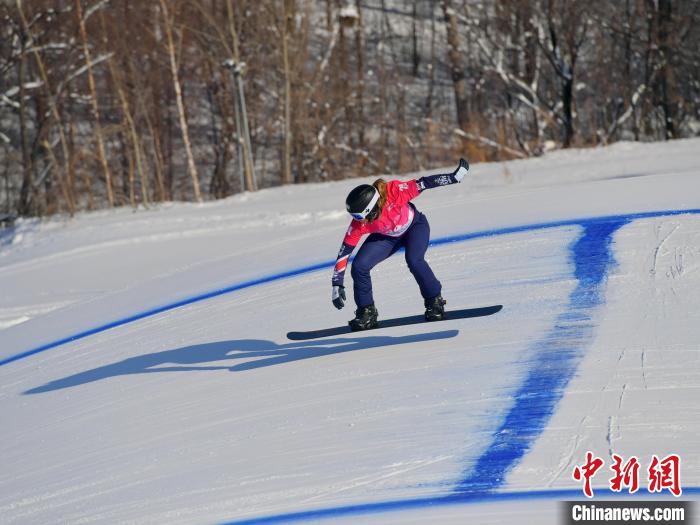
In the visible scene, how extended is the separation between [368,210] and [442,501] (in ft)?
9.04

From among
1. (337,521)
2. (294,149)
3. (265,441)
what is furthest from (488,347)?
(294,149)

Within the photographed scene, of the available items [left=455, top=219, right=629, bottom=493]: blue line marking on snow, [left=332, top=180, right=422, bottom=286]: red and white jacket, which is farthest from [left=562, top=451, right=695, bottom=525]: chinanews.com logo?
[left=332, top=180, right=422, bottom=286]: red and white jacket

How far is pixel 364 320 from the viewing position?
7.81 meters

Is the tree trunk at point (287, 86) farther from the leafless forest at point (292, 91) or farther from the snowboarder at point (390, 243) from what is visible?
the snowboarder at point (390, 243)

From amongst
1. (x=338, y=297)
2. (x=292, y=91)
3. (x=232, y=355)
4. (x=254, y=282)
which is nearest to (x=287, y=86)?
(x=292, y=91)

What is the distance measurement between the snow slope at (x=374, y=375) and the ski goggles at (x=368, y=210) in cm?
114

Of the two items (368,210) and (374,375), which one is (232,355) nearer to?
(374,375)

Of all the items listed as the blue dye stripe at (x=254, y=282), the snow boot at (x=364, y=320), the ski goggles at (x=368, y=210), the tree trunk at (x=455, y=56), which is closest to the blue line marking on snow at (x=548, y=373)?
the blue dye stripe at (x=254, y=282)

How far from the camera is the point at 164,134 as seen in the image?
30312 mm

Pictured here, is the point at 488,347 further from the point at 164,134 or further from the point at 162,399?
the point at 164,134

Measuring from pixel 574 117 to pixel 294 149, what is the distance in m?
7.83

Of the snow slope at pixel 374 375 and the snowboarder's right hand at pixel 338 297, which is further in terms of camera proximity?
the snowboarder's right hand at pixel 338 297

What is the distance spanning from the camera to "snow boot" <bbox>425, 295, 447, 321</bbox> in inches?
305

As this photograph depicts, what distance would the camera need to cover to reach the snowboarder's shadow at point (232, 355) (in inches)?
321
